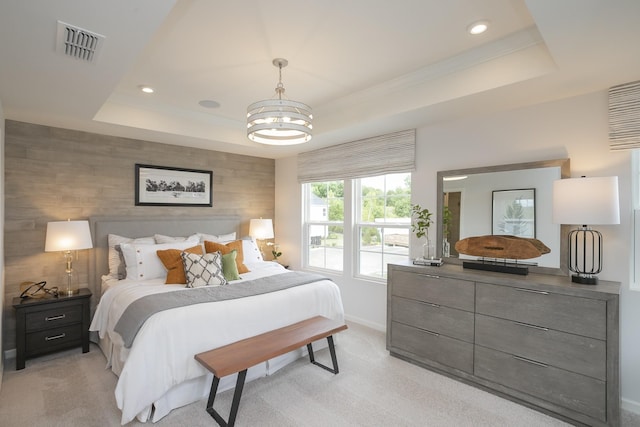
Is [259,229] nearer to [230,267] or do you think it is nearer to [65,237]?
[230,267]

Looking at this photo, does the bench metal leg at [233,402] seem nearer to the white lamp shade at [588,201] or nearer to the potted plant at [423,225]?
the potted plant at [423,225]

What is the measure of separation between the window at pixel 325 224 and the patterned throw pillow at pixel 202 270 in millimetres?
1851

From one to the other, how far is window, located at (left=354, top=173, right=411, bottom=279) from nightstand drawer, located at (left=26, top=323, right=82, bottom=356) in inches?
124

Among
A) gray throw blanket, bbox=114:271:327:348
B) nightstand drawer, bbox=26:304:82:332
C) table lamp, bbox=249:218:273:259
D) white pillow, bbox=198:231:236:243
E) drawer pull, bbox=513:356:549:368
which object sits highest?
table lamp, bbox=249:218:273:259

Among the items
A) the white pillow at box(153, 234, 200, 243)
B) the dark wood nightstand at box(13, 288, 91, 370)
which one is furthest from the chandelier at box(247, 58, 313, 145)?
the dark wood nightstand at box(13, 288, 91, 370)

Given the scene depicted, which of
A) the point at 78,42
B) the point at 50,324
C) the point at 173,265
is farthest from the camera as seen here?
the point at 173,265

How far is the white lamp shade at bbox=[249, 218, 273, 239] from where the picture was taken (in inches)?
185

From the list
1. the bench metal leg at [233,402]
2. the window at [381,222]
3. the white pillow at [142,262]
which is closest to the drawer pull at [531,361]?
the window at [381,222]

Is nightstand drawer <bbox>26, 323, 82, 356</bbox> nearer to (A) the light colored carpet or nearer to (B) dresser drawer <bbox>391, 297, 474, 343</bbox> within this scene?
(A) the light colored carpet

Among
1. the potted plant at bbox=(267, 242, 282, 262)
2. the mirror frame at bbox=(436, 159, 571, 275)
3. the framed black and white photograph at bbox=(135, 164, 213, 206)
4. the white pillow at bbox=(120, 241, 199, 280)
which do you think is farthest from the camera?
the potted plant at bbox=(267, 242, 282, 262)

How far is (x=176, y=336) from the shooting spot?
88.0 inches

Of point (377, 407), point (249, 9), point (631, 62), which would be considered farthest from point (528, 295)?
point (249, 9)

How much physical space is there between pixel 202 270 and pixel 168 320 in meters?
0.88

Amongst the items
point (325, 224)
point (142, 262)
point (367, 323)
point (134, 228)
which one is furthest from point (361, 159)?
point (134, 228)
